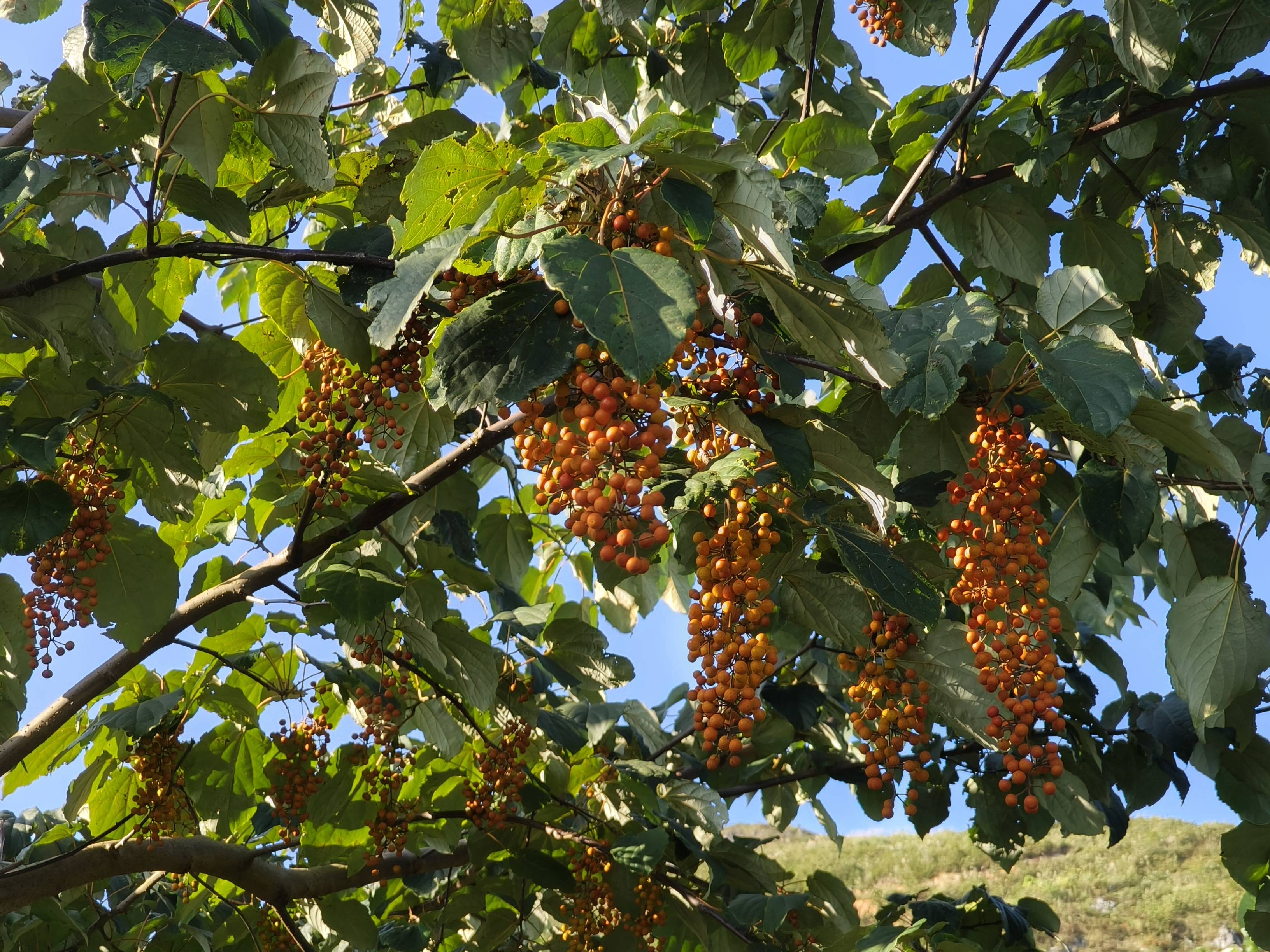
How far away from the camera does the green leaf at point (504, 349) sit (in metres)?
1.48

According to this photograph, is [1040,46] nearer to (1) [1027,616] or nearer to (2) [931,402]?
(2) [931,402]

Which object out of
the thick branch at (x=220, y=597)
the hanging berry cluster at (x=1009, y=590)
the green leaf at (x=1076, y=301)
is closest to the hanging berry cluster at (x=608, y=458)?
the hanging berry cluster at (x=1009, y=590)

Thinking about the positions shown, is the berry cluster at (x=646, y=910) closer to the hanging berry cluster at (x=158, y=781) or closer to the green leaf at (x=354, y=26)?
the hanging berry cluster at (x=158, y=781)

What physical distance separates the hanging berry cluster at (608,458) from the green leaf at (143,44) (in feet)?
3.54

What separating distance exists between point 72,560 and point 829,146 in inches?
81.4

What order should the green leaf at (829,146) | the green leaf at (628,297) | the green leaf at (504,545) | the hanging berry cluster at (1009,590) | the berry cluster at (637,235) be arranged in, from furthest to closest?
the green leaf at (504,545), the green leaf at (829,146), the hanging berry cluster at (1009,590), the berry cluster at (637,235), the green leaf at (628,297)

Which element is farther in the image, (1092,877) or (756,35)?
(1092,877)

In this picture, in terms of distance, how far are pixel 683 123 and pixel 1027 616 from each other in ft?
4.06

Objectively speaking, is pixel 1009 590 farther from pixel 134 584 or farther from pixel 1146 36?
pixel 134 584

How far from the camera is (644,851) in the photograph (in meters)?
2.99

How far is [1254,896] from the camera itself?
343cm

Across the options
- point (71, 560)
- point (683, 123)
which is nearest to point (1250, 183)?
point (683, 123)

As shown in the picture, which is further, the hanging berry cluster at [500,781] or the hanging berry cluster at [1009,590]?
the hanging berry cluster at [500,781]

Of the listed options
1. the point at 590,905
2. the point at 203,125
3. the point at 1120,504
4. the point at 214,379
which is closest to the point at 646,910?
the point at 590,905
